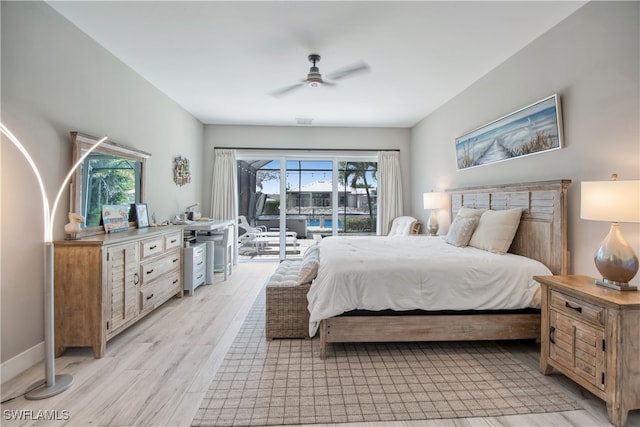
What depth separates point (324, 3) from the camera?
228 centimetres

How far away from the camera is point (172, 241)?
359cm

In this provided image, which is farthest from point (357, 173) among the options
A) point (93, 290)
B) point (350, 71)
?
point (93, 290)

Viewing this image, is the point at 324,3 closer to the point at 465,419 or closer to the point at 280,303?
the point at 280,303

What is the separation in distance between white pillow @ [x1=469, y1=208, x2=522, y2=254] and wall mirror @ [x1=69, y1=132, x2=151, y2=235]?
3.83 meters

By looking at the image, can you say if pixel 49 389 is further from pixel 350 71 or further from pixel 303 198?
pixel 303 198

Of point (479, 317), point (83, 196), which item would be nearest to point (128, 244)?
point (83, 196)

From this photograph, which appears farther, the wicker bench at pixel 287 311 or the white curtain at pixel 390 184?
the white curtain at pixel 390 184

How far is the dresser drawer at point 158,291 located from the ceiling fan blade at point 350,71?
10.2 ft

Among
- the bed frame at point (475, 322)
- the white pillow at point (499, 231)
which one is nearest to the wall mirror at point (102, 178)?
the bed frame at point (475, 322)

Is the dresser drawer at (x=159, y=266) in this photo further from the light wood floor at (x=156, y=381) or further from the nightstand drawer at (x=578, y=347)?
the nightstand drawer at (x=578, y=347)

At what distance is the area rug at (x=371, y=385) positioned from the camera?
174 cm

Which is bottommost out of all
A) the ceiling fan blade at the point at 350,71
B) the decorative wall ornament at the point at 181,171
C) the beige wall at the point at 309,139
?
the decorative wall ornament at the point at 181,171

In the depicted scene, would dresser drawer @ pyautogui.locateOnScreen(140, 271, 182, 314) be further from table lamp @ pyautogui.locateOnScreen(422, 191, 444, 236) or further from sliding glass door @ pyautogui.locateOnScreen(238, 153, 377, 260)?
table lamp @ pyautogui.locateOnScreen(422, 191, 444, 236)

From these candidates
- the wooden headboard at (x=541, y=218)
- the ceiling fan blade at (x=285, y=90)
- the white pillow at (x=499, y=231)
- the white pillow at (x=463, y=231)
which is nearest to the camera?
the wooden headboard at (x=541, y=218)
